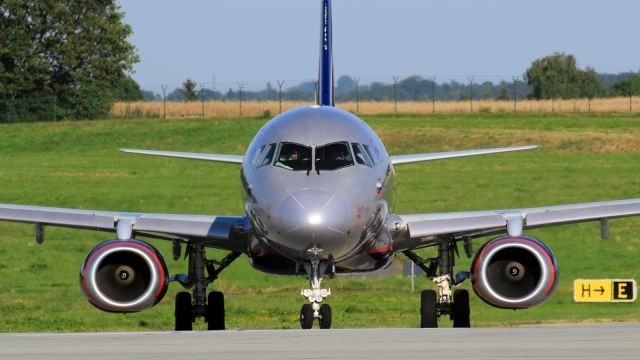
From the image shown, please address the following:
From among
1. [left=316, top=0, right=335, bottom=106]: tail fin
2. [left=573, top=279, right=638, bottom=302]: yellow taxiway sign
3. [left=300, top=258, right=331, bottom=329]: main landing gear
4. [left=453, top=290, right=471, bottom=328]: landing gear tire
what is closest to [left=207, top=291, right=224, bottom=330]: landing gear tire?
[left=453, top=290, right=471, bottom=328]: landing gear tire

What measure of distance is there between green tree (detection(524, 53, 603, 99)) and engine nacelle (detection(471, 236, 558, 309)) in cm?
13972

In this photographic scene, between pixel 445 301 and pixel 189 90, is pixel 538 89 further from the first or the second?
pixel 445 301

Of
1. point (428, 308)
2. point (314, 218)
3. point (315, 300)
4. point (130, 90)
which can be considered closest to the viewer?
point (314, 218)

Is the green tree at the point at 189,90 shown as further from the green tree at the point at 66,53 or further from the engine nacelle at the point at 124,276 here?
the engine nacelle at the point at 124,276

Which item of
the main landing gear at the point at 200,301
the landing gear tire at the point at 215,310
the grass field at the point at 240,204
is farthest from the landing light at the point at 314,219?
the grass field at the point at 240,204

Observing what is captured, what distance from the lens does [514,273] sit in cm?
2272

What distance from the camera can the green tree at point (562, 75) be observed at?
164m

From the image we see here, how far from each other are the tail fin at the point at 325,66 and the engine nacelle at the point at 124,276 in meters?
7.07

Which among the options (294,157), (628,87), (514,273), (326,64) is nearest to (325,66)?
(326,64)

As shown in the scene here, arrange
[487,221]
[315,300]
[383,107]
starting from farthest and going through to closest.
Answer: [383,107]
[487,221]
[315,300]

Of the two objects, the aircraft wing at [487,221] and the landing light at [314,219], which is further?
the aircraft wing at [487,221]

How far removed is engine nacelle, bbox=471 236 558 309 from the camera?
73.4 feet

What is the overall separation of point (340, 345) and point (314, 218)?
18.1 ft

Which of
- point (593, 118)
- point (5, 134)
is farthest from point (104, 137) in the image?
point (593, 118)
